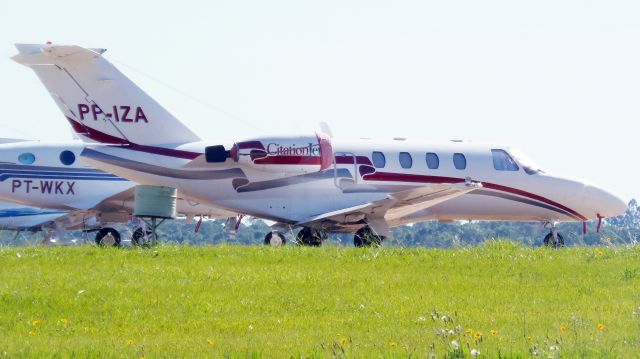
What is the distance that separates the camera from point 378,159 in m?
31.1

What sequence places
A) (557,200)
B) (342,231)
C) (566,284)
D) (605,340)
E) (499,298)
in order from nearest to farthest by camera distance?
(605,340)
(499,298)
(566,284)
(342,231)
(557,200)

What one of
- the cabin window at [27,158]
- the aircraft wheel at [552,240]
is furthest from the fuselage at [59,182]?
the aircraft wheel at [552,240]

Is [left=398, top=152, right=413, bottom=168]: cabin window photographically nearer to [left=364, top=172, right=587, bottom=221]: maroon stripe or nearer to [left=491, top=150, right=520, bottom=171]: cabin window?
[left=364, top=172, right=587, bottom=221]: maroon stripe

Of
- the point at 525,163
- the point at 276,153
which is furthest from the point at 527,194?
the point at 276,153

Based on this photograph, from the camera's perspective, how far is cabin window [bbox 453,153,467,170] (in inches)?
1258

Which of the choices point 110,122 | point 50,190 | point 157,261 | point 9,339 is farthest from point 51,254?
point 50,190

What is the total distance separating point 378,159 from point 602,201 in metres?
6.64

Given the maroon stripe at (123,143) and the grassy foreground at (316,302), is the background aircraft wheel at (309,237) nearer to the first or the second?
the maroon stripe at (123,143)

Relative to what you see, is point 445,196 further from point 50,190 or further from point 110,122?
point 50,190

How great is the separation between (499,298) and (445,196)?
14.2 metres

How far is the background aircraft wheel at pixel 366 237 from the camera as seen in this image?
29344mm

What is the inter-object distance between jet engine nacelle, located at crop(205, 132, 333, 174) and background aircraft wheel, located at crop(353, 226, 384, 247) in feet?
6.37

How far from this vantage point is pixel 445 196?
30.2 meters

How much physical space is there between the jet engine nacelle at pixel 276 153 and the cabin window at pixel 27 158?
733 centimetres
